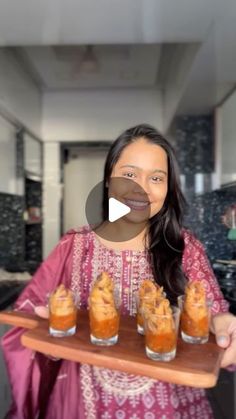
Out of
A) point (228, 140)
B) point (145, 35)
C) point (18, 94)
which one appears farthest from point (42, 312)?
point (18, 94)

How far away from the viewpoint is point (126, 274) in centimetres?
65

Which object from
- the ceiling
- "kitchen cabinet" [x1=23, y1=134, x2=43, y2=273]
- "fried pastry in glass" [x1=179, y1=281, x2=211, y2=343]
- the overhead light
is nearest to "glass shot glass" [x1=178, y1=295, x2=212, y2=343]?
"fried pastry in glass" [x1=179, y1=281, x2=211, y2=343]

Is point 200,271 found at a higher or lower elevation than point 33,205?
lower

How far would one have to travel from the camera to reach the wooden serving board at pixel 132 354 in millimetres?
458

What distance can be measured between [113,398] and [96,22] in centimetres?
120

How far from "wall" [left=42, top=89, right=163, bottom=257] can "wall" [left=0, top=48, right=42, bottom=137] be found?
0.12 metres

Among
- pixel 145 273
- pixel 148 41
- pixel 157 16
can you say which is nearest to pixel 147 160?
pixel 145 273

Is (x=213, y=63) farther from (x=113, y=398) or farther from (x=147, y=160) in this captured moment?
(x=113, y=398)

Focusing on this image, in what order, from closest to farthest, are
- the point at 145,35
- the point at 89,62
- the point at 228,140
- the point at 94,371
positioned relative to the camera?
the point at 94,371
the point at 145,35
the point at 228,140
the point at 89,62

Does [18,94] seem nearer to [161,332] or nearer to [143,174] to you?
[143,174]

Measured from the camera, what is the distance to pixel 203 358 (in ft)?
1.61

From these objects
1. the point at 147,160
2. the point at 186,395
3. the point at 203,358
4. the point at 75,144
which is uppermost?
the point at 75,144

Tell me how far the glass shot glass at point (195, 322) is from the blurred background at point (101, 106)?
262 mm

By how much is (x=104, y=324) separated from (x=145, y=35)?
4.02 ft
